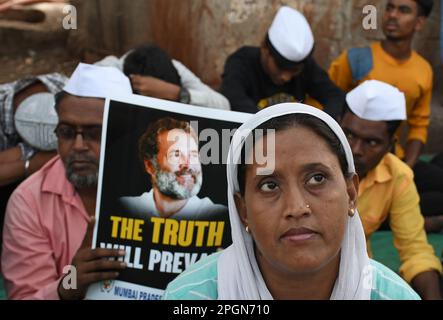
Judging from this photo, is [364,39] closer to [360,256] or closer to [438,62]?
[438,62]

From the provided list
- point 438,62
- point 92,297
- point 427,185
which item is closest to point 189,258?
point 92,297

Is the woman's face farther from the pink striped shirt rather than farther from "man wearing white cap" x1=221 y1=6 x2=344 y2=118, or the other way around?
"man wearing white cap" x1=221 y1=6 x2=344 y2=118

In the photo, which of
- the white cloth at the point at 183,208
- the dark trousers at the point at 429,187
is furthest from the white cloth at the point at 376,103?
the dark trousers at the point at 429,187

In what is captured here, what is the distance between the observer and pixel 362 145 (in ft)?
12.0

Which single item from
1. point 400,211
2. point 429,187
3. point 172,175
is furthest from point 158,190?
point 429,187

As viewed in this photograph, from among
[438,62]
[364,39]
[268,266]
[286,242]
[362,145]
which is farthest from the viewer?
[438,62]

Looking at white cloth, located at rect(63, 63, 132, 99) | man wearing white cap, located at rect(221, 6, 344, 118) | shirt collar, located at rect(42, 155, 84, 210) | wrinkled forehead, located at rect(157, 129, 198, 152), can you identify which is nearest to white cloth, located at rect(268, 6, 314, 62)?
man wearing white cap, located at rect(221, 6, 344, 118)

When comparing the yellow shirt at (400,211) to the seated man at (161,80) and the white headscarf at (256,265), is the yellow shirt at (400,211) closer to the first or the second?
the seated man at (161,80)

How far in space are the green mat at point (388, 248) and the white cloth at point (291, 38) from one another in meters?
1.04

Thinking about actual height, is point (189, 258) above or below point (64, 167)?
below

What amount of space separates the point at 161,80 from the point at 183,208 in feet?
4.59

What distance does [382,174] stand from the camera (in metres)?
3.68

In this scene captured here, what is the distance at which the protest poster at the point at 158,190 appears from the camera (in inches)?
110
